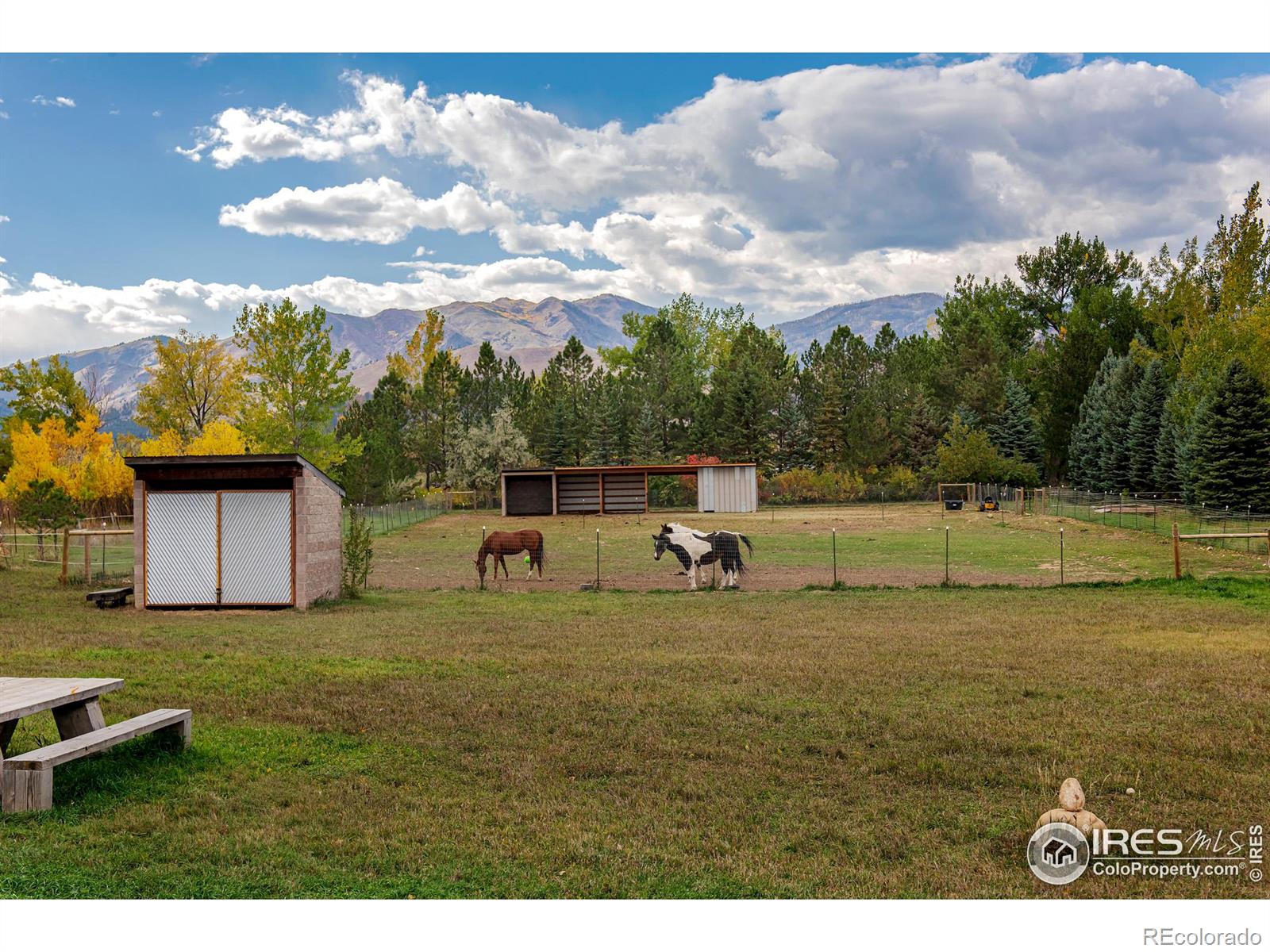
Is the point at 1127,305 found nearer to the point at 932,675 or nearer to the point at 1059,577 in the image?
the point at 1059,577

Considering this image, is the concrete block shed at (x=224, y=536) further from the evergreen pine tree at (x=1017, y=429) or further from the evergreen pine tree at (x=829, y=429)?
the evergreen pine tree at (x=1017, y=429)

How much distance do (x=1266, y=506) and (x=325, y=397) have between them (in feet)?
140

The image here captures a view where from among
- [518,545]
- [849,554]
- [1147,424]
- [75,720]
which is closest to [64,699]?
[75,720]

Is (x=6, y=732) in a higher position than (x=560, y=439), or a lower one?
lower

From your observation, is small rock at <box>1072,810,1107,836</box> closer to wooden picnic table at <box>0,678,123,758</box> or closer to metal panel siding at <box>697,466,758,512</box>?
wooden picnic table at <box>0,678,123,758</box>

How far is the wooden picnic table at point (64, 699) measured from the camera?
620 cm

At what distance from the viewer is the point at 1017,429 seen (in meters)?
62.0

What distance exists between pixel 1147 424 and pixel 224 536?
50.0 meters

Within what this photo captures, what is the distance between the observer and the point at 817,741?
7.09 m

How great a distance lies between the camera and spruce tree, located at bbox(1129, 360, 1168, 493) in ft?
167

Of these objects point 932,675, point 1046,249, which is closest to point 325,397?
point 932,675

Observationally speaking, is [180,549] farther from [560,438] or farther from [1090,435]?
[1090,435]

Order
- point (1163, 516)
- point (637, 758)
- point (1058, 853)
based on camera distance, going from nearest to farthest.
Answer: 1. point (1058, 853)
2. point (637, 758)
3. point (1163, 516)

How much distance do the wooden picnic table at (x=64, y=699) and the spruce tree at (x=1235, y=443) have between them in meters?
42.2
